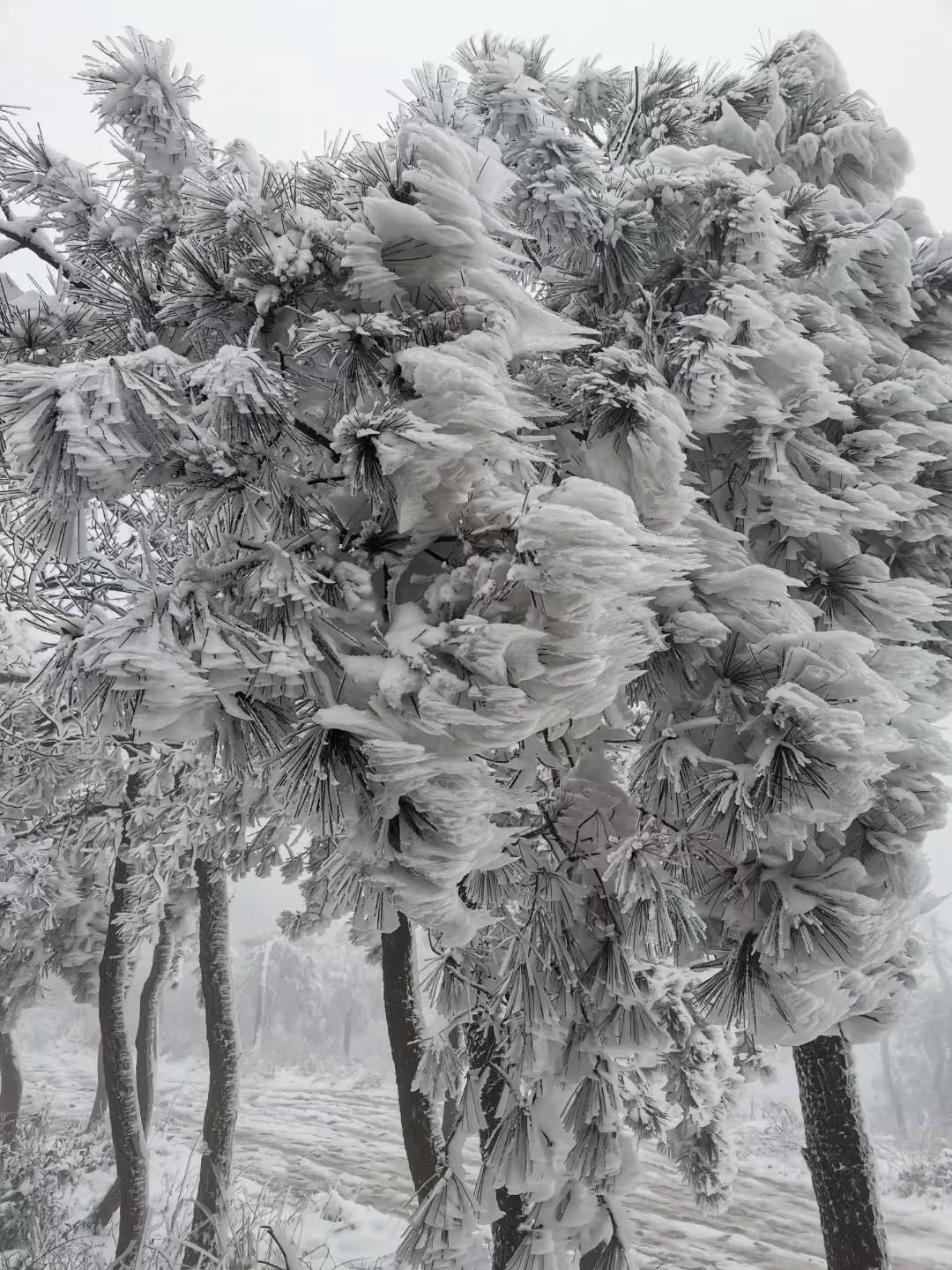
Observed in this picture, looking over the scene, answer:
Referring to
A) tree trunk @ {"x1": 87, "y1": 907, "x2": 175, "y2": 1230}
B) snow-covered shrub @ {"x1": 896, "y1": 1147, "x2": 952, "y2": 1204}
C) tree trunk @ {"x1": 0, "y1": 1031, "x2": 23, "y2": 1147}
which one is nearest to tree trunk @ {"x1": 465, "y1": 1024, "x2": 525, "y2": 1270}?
tree trunk @ {"x1": 87, "y1": 907, "x2": 175, "y2": 1230}

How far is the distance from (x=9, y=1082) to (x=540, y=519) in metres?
11.2

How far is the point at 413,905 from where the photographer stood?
5.68 feet

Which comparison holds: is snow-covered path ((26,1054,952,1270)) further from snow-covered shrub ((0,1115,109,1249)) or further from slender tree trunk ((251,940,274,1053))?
slender tree trunk ((251,940,274,1053))

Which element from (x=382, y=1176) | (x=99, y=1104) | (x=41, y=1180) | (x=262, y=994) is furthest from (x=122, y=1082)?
(x=262, y=994)

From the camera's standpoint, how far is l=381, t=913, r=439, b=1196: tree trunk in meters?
4.63

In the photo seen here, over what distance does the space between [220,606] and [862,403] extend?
2144 mm

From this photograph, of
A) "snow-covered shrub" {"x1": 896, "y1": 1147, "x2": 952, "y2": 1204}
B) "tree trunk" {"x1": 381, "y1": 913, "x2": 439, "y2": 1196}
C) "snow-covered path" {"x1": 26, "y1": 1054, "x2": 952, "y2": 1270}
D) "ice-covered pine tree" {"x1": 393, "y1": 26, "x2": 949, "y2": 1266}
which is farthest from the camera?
"snow-covered shrub" {"x1": 896, "y1": 1147, "x2": 952, "y2": 1204}

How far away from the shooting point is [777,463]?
2350 millimetres

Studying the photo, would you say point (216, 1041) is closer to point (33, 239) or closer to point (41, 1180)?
point (41, 1180)

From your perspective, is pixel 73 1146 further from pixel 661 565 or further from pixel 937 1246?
pixel 661 565

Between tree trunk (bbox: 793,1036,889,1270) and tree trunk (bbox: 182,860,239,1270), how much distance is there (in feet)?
16.1

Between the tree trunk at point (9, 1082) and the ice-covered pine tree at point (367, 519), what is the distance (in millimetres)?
9561

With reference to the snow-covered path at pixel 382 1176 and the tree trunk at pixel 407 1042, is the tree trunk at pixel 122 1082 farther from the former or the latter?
the tree trunk at pixel 407 1042

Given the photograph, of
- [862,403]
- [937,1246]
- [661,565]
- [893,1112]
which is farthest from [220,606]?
[893,1112]
